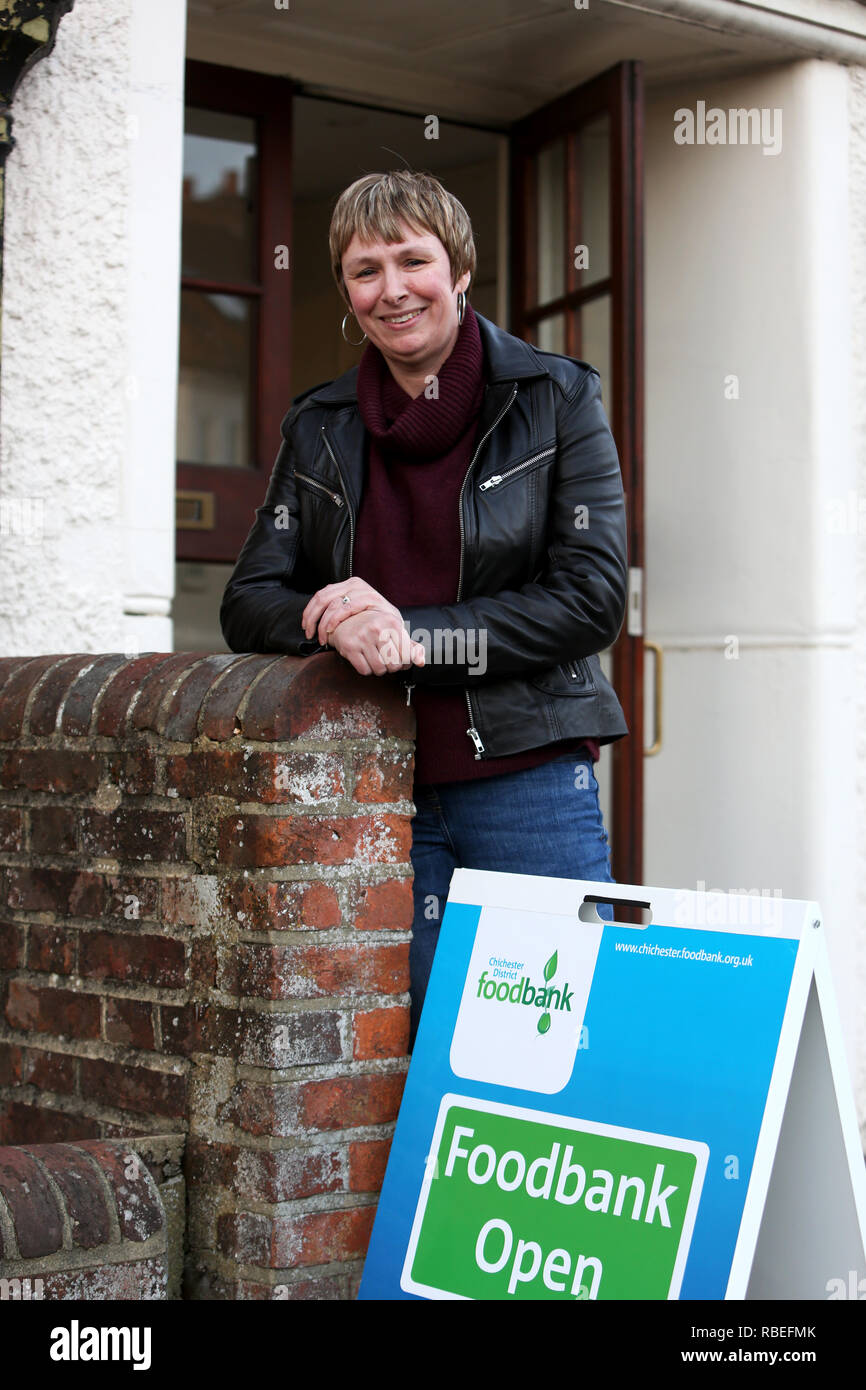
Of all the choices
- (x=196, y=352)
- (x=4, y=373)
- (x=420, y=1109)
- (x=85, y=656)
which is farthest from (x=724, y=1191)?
(x=196, y=352)

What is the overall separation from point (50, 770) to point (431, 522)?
0.82 metres

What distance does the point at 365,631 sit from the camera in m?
2.21

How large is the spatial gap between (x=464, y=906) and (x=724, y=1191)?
2.04 ft

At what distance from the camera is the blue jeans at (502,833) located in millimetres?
2410

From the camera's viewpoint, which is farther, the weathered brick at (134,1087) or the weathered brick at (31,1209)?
the weathered brick at (134,1087)

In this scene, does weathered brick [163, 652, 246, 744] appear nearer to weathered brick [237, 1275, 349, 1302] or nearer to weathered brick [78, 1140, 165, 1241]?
weathered brick [78, 1140, 165, 1241]

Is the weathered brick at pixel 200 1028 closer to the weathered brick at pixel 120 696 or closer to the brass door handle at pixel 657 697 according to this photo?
the weathered brick at pixel 120 696

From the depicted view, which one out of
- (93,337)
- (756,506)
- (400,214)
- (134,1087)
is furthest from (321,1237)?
(756,506)

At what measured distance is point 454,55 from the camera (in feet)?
15.1

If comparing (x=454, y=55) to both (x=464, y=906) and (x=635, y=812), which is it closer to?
(x=635, y=812)

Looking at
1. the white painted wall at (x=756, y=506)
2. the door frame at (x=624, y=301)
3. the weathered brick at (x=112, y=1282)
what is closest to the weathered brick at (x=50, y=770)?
the weathered brick at (x=112, y=1282)

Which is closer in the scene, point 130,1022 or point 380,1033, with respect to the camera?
point 380,1033

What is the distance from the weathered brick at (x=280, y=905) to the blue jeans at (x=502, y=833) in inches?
8.4

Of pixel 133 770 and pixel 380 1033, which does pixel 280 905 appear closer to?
pixel 380 1033
